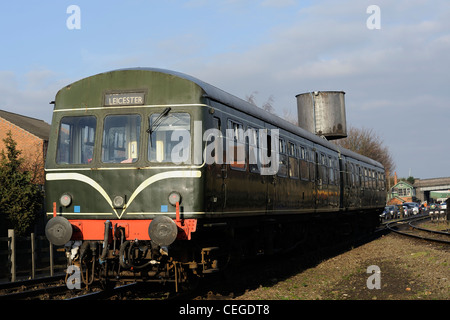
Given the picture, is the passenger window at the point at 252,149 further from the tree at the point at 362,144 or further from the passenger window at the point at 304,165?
the tree at the point at 362,144

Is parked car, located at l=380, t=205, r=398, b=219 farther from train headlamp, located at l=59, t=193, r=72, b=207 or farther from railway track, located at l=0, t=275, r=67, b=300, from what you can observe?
train headlamp, located at l=59, t=193, r=72, b=207

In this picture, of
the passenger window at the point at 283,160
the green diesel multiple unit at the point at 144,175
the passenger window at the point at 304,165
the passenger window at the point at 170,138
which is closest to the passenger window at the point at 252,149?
the green diesel multiple unit at the point at 144,175

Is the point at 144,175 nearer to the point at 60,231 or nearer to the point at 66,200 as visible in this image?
the point at 66,200

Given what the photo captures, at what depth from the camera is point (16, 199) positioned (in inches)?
688

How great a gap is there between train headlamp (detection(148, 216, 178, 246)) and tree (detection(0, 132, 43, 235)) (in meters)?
10.2

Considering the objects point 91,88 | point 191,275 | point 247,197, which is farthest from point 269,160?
point 91,88

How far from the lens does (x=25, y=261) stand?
1767 cm

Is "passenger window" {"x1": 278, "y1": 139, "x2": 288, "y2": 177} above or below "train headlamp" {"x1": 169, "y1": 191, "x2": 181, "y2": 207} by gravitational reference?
above

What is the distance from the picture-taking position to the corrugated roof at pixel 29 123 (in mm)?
40494

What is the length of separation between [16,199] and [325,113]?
65.3 ft

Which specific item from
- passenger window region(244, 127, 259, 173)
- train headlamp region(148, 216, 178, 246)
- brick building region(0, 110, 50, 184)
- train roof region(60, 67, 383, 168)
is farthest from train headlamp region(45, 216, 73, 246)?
brick building region(0, 110, 50, 184)

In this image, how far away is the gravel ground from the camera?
32.0 feet

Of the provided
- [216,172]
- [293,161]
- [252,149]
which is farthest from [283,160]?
[216,172]

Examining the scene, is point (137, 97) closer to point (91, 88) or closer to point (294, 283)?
point (91, 88)
